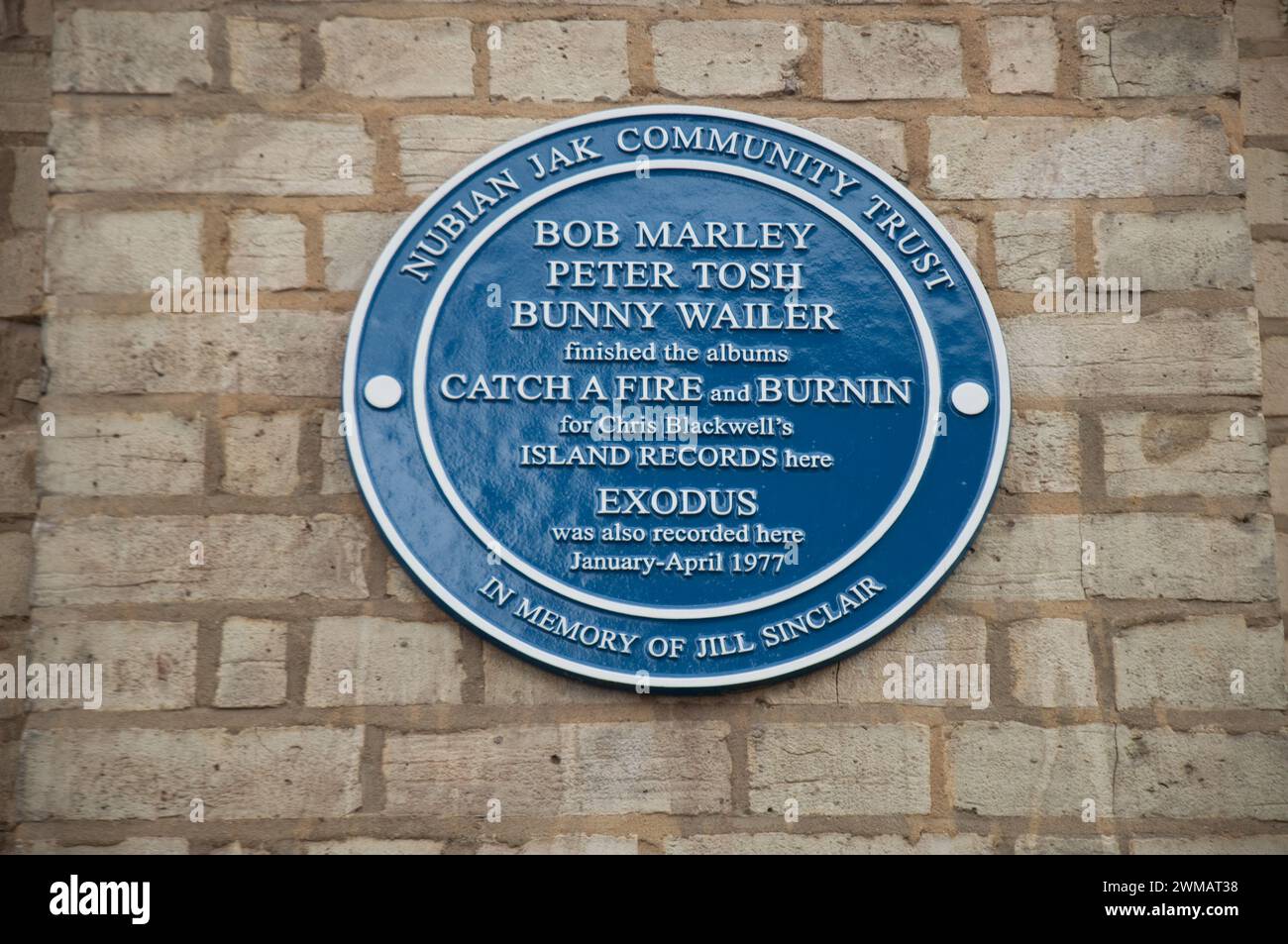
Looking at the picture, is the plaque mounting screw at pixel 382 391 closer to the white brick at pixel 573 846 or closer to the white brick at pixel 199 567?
the white brick at pixel 199 567

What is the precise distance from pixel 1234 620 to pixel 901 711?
913mm

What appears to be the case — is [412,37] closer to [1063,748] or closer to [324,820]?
[324,820]

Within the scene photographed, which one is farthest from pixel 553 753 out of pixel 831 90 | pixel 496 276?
pixel 831 90

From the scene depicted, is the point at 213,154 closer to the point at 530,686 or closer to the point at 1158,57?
the point at 530,686

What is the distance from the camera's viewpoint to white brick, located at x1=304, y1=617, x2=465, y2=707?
11.6 ft

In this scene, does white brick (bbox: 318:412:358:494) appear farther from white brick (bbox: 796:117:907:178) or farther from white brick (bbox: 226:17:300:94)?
white brick (bbox: 796:117:907:178)

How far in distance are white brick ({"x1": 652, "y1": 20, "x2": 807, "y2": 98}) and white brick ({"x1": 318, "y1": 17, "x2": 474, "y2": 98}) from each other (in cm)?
54

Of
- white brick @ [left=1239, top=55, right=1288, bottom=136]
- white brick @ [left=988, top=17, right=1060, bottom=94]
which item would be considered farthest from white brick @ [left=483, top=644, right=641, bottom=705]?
white brick @ [left=1239, top=55, right=1288, bottom=136]

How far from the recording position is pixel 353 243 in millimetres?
3760

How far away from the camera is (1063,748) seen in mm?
3549

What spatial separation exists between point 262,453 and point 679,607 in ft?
3.81

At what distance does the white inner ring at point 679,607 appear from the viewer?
3510 millimetres

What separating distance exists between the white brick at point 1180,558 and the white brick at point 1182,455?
81 mm

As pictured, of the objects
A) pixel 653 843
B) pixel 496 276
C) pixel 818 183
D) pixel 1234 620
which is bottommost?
pixel 653 843
